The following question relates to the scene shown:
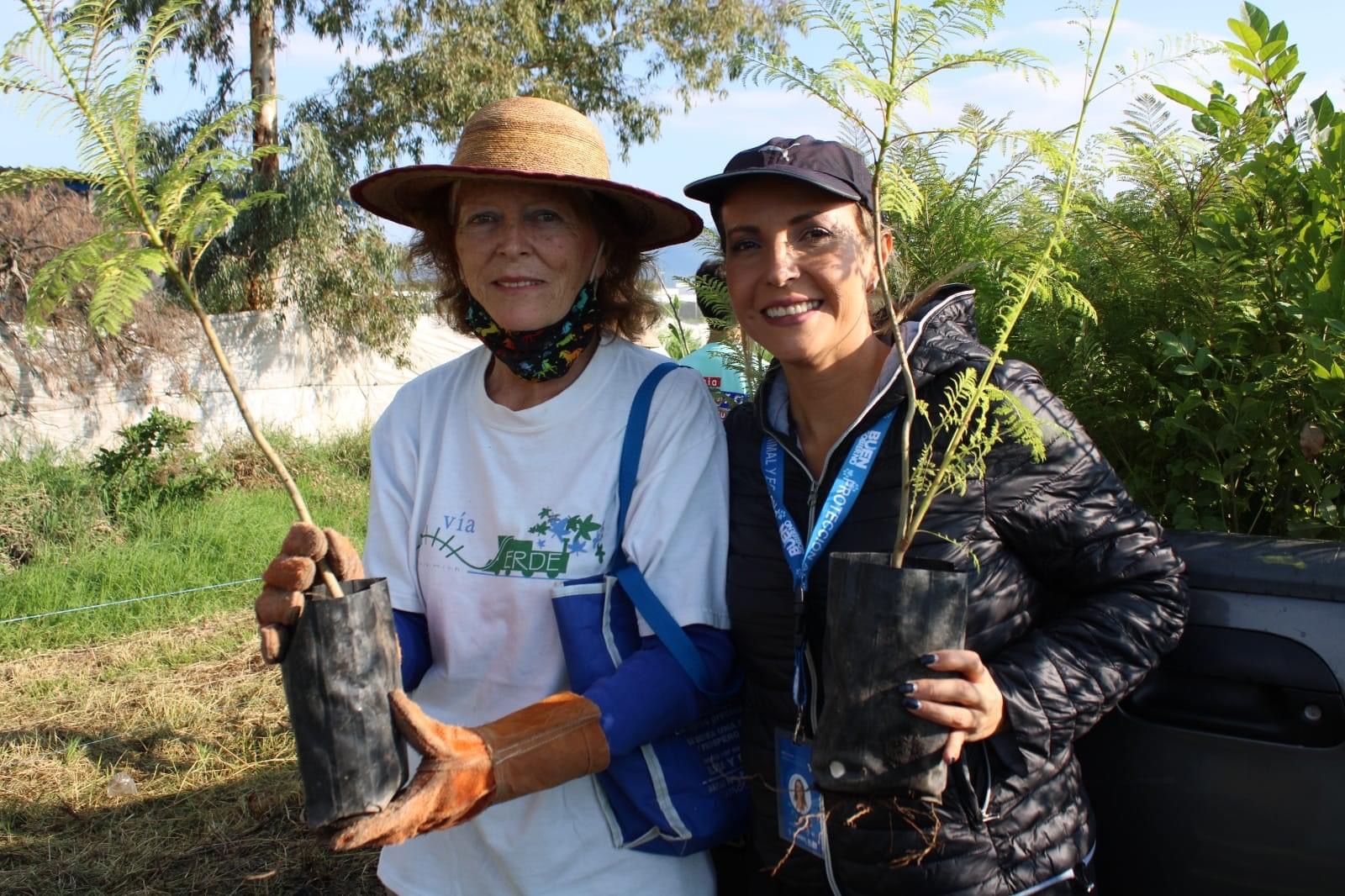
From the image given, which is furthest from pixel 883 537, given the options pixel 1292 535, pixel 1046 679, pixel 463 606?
pixel 1292 535

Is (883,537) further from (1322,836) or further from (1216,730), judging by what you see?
(1322,836)

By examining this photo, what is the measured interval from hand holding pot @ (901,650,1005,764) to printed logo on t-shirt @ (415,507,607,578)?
2.15ft

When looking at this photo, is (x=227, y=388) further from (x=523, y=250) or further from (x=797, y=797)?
(x=797, y=797)

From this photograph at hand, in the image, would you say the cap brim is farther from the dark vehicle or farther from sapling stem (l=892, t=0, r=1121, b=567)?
the dark vehicle

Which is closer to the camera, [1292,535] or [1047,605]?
[1047,605]

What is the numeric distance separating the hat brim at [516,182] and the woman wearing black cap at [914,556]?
0.23 m

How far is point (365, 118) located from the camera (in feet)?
51.4

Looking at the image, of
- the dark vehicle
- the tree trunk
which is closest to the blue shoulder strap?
the dark vehicle

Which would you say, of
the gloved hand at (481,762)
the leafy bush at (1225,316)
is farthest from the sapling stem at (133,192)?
the leafy bush at (1225,316)

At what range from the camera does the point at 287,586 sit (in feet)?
5.32

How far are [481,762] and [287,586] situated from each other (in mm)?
411

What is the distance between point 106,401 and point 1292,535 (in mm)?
11257

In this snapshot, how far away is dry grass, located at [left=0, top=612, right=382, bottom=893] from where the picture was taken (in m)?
3.54

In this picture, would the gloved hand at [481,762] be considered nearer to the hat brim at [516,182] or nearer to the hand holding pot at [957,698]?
the hand holding pot at [957,698]
